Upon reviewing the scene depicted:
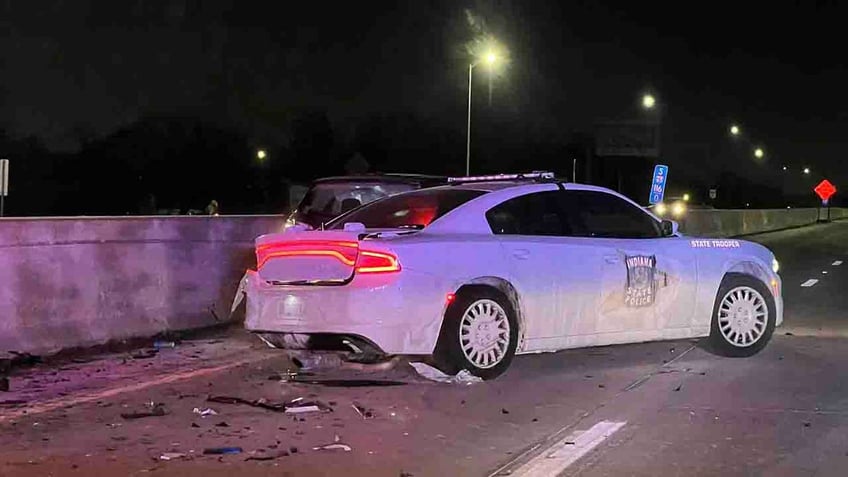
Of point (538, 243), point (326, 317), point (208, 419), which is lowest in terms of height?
point (208, 419)

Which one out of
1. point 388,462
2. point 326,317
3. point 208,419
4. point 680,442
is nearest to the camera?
point 388,462

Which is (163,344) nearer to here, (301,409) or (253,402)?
(253,402)

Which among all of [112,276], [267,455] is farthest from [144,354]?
[267,455]

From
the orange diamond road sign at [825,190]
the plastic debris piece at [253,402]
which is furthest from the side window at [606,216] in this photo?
the orange diamond road sign at [825,190]

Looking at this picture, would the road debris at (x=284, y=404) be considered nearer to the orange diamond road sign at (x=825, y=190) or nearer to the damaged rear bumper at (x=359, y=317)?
the damaged rear bumper at (x=359, y=317)

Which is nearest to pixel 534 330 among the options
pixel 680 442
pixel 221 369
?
pixel 680 442

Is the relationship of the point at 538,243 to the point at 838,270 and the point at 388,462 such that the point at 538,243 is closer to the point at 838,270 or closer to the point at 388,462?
the point at 388,462

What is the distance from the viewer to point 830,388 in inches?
320

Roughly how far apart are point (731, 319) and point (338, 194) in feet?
16.8

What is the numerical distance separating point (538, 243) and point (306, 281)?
197cm

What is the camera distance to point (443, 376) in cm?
835

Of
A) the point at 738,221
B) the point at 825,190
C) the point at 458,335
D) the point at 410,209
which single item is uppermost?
the point at 825,190

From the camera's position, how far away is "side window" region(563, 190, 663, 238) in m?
9.05

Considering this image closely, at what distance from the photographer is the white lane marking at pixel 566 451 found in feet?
18.9
